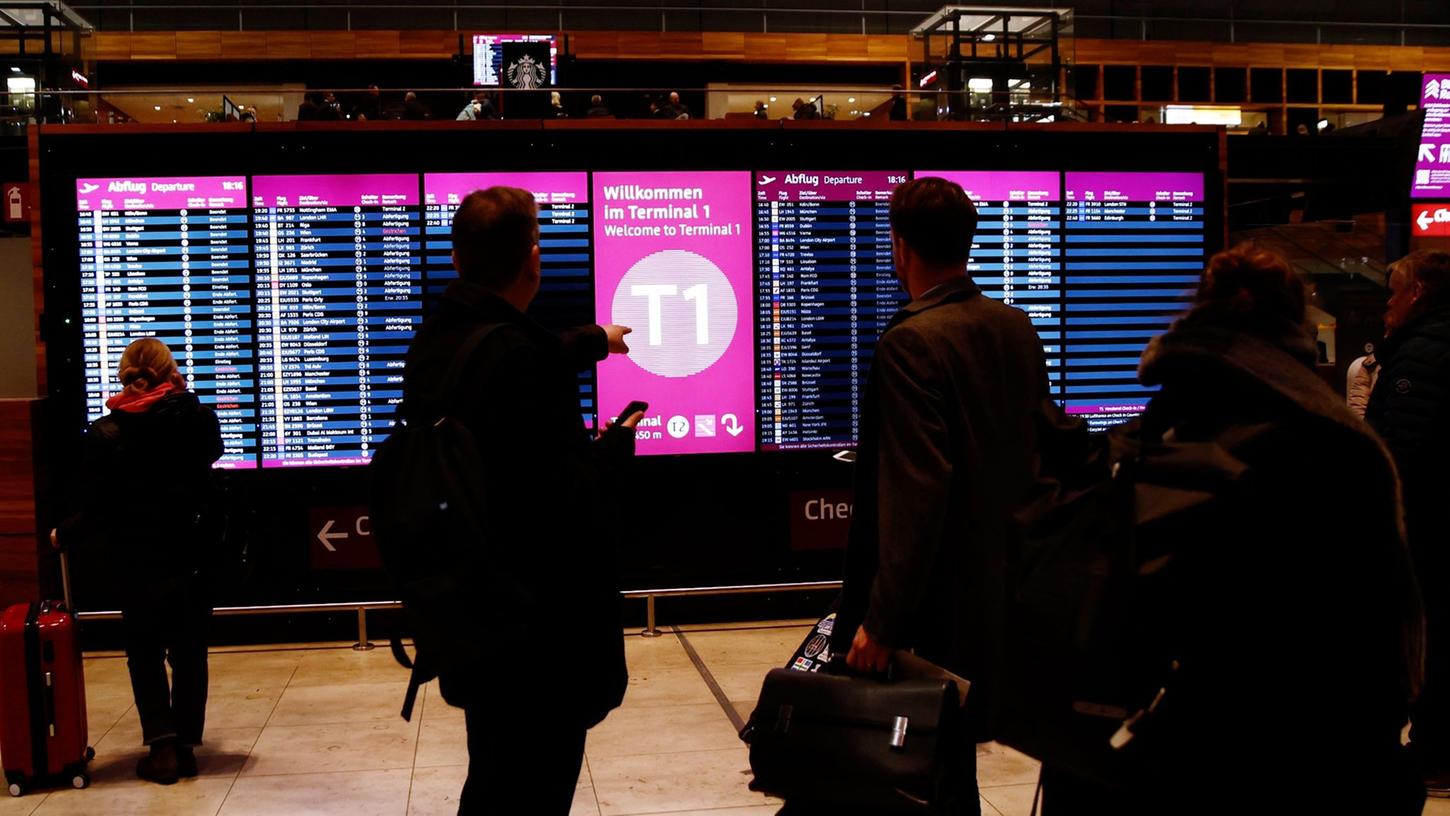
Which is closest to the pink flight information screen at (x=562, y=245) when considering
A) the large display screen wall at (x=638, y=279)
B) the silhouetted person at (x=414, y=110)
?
the large display screen wall at (x=638, y=279)

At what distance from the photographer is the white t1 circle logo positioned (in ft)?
20.6

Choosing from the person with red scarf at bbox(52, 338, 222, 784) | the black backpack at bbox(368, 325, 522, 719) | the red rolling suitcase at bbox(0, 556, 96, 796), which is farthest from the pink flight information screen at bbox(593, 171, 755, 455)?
the black backpack at bbox(368, 325, 522, 719)

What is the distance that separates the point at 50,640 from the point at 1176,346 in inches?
152

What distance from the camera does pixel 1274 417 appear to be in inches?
63.0

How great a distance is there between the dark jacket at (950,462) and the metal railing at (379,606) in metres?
3.78

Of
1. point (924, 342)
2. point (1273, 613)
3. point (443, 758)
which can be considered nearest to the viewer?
point (1273, 613)

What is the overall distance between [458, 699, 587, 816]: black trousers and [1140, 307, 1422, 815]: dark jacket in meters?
1.08

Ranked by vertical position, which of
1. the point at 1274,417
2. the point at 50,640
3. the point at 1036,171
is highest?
the point at 1036,171

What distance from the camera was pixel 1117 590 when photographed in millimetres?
1539

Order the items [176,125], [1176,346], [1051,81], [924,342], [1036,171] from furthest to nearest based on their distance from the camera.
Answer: [1051,81], [1036,171], [176,125], [924,342], [1176,346]

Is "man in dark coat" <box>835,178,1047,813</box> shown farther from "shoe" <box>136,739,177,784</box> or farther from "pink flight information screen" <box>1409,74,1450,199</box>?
"pink flight information screen" <box>1409,74,1450,199</box>

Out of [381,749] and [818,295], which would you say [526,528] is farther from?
[818,295]

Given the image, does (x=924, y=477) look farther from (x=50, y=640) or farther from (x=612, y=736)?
(x=50, y=640)

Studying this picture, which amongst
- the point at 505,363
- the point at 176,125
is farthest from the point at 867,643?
the point at 176,125
